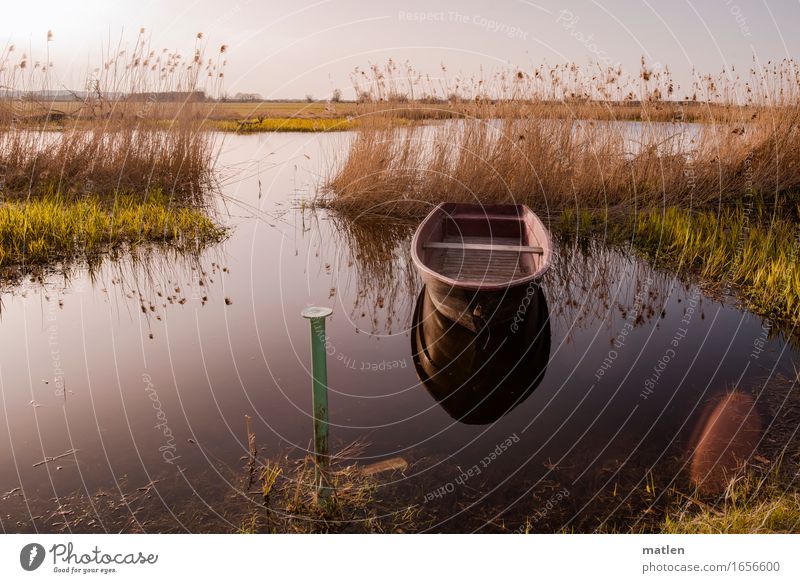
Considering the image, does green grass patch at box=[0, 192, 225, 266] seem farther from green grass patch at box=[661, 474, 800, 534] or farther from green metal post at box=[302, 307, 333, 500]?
green grass patch at box=[661, 474, 800, 534]

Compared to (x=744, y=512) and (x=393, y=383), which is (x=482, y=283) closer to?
(x=393, y=383)

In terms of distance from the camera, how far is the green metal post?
307 cm

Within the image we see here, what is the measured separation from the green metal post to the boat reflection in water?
4.42ft

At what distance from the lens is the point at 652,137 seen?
10070mm

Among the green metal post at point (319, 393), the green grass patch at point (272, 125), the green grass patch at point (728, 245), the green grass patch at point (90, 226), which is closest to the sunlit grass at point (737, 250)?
the green grass patch at point (728, 245)

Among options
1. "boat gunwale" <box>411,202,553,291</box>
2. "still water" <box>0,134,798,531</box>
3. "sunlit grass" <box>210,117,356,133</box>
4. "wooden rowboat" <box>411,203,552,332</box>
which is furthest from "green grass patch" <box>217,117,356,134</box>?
"still water" <box>0,134,798,531</box>

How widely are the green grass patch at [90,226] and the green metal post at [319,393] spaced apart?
18.7 feet

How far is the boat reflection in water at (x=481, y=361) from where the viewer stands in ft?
15.0

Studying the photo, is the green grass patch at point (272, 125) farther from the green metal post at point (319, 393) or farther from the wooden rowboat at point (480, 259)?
the green metal post at point (319, 393)

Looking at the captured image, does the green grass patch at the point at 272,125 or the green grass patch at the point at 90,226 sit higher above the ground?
the green grass patch at the point at 272,125

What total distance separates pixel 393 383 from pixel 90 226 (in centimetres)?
546

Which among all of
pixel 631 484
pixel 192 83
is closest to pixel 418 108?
pixel 192 83

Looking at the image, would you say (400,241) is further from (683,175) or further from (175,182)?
(683,175)
